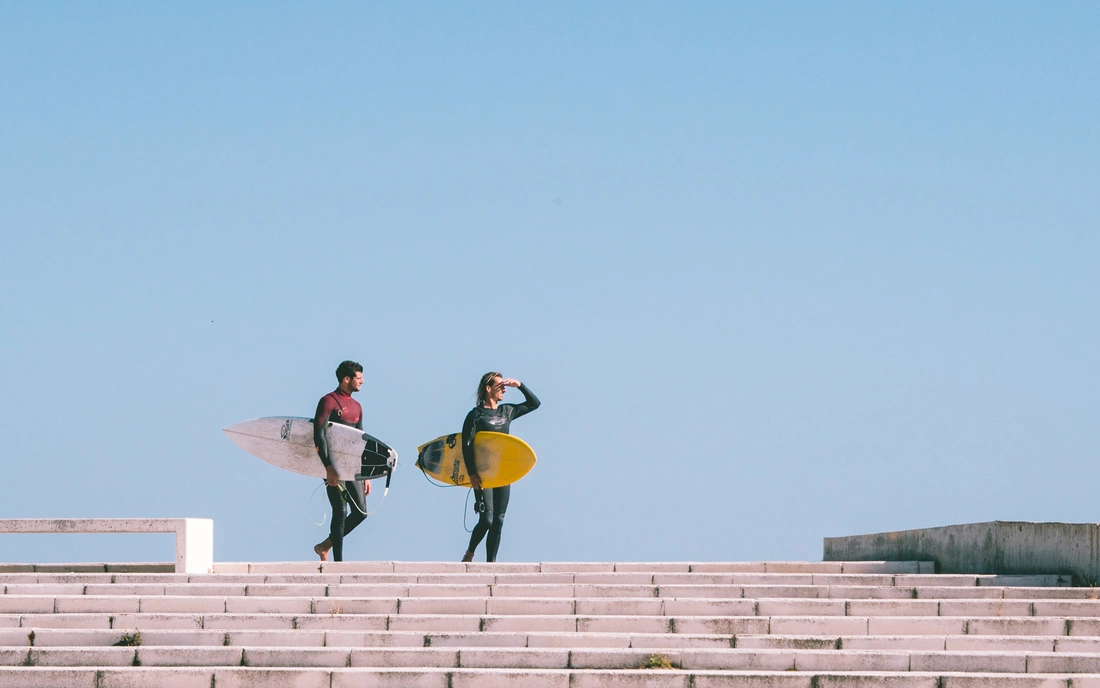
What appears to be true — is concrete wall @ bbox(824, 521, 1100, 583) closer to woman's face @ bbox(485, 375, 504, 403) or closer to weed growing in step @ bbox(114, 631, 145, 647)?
woman's face @ bbox(485, 375, 504, 403)

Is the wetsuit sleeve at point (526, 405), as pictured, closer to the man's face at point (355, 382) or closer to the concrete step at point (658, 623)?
the man's face at point (355, 382)

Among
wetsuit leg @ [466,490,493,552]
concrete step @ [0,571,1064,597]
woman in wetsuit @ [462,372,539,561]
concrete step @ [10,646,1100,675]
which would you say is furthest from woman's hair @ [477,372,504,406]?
concrete step @ [10,646,1100,675]

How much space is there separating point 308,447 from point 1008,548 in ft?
23.0

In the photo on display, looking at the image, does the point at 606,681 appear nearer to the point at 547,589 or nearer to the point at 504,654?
the point at 504,654

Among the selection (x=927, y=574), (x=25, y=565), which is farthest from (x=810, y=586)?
(x=25, y=565)

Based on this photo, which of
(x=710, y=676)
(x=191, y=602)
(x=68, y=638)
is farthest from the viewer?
(x=191, y=602)

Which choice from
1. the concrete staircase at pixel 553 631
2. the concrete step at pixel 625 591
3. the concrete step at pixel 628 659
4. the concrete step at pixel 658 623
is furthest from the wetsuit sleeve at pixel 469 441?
the concrete step at pixel 628 659

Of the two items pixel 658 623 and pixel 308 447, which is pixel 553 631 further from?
pixel 308 447

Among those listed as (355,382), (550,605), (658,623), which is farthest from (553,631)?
(355,382)

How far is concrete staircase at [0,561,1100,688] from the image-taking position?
973 cm

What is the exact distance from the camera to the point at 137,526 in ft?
41.6

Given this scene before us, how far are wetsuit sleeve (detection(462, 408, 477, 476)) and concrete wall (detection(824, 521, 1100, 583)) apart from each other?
13.5ft

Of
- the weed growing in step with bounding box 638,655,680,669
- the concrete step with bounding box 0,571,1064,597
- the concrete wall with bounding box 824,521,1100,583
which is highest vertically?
the concrete wall with bounding box 824,521,1100,583

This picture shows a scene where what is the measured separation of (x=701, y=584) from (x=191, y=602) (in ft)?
12.9
